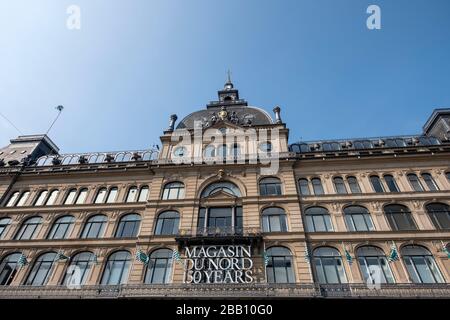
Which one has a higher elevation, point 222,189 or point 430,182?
point 430,182

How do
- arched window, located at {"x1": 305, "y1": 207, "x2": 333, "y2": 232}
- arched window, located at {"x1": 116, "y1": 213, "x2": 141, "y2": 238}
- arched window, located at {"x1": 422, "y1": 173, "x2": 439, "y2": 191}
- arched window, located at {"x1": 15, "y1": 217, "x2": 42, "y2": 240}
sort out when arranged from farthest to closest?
arched window, located at {"x1": 15, "y1": 217, "x2": 42, "y2": 240} < arched window, located at {"x1": 422, "y1": 173, "x2": 439, "y2": 191} < arched window, located at {"x1": 116, "y1": 213, "x2": 141, "y2": 238} < arched window, located at {"x1": 305, "y1": 207, "x2": 333, "y2": 232}

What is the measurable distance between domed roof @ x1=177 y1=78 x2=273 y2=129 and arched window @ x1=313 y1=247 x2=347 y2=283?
1602cm

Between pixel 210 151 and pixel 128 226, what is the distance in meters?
11.3

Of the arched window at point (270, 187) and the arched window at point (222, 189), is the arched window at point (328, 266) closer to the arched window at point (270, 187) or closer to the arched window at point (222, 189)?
the arched window at point (270, 187)

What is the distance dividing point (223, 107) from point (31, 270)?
25.7 metres

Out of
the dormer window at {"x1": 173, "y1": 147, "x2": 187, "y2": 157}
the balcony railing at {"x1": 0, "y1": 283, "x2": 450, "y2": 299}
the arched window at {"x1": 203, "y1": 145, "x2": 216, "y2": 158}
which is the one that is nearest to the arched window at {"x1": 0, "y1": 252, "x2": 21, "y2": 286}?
the balcony railing at {"x1": 0, "y1": 283, "x2": 450, "y2": 299}

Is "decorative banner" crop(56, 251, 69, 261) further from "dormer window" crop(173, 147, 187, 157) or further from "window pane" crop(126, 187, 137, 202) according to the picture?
"dormer window" crop(173, 147, 187, 157)

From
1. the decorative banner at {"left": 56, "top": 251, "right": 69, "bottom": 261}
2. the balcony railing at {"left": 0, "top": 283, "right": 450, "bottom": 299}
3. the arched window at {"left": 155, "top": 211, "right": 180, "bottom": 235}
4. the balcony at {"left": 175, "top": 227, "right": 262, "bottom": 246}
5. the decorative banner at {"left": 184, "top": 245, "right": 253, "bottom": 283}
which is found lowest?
the balcony railing at {"left": 0, "top": 283, "right": 450, "bottom": 299}

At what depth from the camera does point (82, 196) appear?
1217 inches

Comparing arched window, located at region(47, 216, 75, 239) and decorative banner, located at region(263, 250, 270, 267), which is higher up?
arched window, located at region(47, 216, 75, 239)

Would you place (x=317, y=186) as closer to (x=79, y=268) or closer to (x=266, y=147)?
(x=266, y=147)

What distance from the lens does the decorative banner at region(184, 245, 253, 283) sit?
22.0 meters

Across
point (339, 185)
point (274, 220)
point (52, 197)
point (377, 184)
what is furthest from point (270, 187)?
point (52, 197)
